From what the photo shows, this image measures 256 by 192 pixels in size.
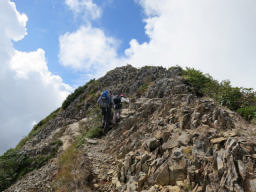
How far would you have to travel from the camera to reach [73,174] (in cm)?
829

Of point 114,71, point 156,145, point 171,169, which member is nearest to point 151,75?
point 114,71

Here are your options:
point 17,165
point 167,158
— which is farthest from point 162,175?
point 17,165

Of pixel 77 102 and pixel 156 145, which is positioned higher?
pixel 77 102

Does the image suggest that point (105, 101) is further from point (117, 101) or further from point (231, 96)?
point (231, 96)

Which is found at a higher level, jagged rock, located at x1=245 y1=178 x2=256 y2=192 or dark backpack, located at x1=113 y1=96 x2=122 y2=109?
dark backpack, located at x1=113 y1=96 x2=122 y2=109

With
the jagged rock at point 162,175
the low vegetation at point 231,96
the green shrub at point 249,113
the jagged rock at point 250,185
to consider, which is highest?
the low vegetation at point 231,96

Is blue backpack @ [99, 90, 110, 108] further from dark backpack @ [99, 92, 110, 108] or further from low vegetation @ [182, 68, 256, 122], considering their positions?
low vegetation @ [182, 68, 256, 122]

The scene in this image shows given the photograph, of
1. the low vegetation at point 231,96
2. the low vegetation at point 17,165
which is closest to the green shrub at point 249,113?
the low vegetation at point 231,96

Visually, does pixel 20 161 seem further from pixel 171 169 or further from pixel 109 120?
pixel 171 169

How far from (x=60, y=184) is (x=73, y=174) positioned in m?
0.63

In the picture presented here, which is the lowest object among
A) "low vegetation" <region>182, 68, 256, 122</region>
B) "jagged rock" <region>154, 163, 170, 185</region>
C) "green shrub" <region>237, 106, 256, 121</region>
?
"jagged rock" <region>154, 163, 170, 185</region>

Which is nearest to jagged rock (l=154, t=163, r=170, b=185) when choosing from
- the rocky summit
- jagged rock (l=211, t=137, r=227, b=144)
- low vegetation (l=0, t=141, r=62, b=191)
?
the rocky summit

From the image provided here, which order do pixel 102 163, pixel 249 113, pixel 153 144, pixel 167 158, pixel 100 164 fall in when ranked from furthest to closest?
Answer: pixel 249 113 < pixel 102 163 < pixel 100 164 < pixel 153 144 < pixel 167 158

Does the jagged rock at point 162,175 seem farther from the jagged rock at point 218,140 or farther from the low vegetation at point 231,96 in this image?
the low vegetation at point 231,96
